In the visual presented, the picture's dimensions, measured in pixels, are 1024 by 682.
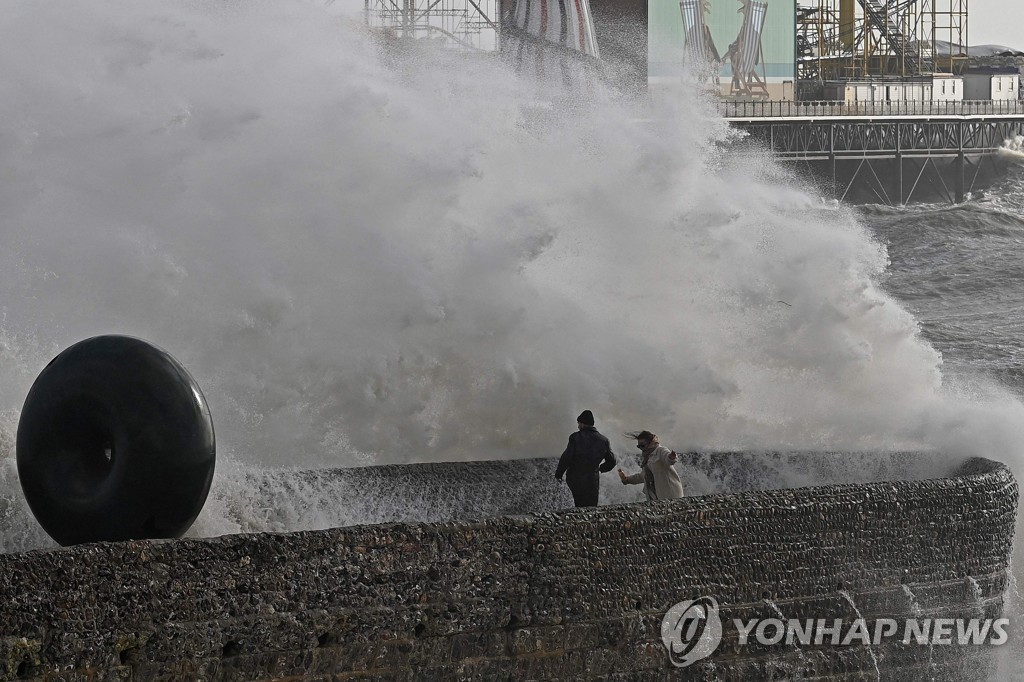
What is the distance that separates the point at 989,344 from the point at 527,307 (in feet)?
69.8

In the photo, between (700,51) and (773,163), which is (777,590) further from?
(700,51)

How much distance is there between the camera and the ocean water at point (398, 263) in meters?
10.9

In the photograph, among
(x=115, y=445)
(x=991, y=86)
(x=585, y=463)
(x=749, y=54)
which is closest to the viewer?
→ (x=115, y=445)

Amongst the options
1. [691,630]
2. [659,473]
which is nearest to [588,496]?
[659,473]

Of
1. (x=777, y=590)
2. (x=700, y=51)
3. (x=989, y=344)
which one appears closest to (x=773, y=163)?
(x=700, y=51)

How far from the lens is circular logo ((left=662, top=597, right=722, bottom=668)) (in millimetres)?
6926

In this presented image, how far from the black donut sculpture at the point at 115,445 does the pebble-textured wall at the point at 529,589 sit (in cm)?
65

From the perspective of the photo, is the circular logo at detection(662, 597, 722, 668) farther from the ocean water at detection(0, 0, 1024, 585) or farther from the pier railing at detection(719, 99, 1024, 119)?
the pier railing at detection(719, 99, 1024, 119)

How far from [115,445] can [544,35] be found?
50005 millimetres

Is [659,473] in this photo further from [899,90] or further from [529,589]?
[899,90]

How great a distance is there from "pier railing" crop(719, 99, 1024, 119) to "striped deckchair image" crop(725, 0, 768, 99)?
4.31 feet

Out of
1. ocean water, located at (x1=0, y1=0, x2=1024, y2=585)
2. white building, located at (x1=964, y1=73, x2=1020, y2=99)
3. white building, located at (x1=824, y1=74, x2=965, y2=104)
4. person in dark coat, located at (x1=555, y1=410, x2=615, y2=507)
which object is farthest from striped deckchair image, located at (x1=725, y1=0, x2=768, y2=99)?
person in dark coat, located at (x1=555, y1=410, x2=615, y2=507)

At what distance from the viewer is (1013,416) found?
10609 mm

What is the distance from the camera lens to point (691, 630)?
23.0 feet
